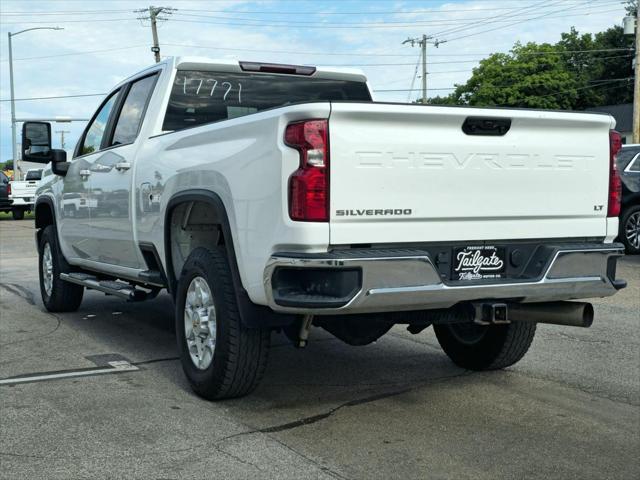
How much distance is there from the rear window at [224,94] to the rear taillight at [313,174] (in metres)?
2.03

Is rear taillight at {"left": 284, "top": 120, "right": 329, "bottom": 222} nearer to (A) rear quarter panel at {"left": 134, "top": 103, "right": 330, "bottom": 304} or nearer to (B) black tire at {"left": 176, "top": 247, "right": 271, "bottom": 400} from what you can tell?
(A) rear quarter panel at {"left": 134, "top": 103, "right": 330, "bottom": 304}

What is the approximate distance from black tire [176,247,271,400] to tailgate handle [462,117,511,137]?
5.14 feet

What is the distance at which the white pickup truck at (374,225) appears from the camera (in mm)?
4176

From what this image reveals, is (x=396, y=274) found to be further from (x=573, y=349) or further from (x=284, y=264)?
(x=573, y=349)

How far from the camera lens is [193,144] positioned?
17.4 ft

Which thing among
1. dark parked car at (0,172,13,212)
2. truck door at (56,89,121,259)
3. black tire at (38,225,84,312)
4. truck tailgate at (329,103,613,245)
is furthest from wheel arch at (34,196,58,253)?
dark parked car at (0,172,13,212)

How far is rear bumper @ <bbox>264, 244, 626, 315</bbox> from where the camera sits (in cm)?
412

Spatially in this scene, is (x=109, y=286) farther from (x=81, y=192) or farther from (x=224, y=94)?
(x=224, y=94)

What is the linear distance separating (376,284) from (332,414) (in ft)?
3.55

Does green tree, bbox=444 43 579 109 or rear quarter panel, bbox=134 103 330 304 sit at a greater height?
green tree, bbox=444 43 579 109

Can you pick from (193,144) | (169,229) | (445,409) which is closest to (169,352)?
(169,229)

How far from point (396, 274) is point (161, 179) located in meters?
2.17

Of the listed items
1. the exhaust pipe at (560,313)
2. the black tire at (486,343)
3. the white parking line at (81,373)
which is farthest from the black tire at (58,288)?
the exhaust pipe at (560,313)

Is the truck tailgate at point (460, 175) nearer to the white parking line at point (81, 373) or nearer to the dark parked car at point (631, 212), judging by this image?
the white parking line at point (81, 373)
